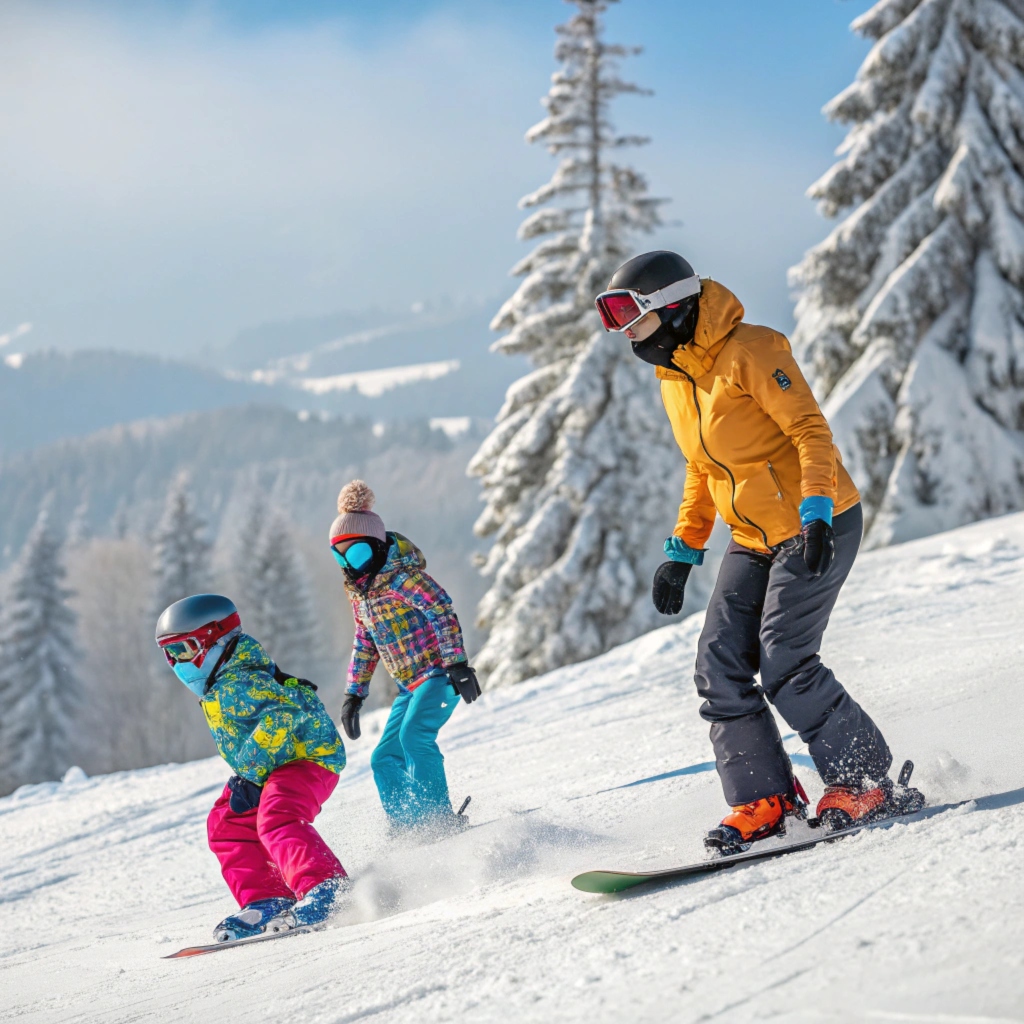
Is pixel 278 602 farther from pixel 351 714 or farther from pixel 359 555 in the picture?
pixel 359 555

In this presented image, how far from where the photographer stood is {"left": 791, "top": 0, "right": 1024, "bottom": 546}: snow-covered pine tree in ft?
47.9

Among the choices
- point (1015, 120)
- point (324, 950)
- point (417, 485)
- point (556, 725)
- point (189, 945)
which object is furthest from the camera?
point (417, 485)

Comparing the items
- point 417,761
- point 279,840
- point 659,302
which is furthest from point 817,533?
point 417,761

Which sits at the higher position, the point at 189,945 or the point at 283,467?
the point at 283,467

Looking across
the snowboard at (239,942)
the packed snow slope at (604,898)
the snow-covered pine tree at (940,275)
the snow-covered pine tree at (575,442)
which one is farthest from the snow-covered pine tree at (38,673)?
the snowboard at (239,942)

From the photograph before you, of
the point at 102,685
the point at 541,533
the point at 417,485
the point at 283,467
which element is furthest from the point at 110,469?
the point at 541,533

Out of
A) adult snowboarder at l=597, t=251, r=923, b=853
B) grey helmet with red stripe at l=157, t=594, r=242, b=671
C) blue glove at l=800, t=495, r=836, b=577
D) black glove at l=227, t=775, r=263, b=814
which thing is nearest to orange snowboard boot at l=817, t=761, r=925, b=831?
adult snowboarder at l=597, t=251, r=923, b=853

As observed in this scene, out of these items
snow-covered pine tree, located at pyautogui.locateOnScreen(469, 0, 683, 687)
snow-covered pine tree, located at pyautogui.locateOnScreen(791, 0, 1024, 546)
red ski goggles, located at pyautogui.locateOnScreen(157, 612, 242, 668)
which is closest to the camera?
red ski goggles, located at pyautogui.locateOnScreen(157, 612, 242, 668)

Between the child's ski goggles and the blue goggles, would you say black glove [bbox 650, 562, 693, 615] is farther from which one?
the blue goggles

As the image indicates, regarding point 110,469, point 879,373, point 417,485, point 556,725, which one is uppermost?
point 110,469

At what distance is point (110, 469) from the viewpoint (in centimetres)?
13950

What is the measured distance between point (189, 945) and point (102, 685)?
50099 mm

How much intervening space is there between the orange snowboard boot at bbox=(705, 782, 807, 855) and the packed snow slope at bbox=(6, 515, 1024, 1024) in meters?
0.29

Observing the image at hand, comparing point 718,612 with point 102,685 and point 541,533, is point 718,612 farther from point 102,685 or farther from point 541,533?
point 102,685
